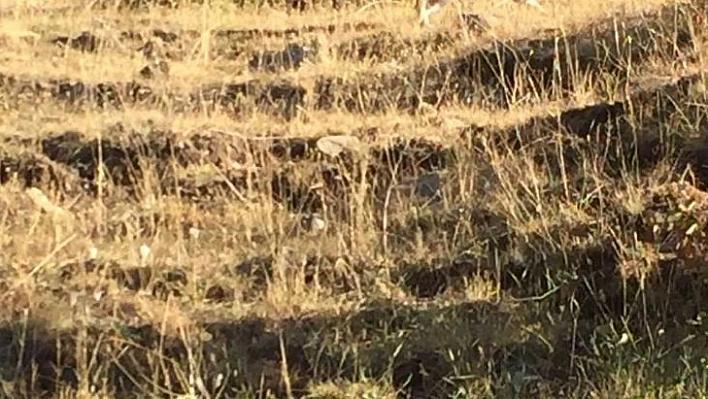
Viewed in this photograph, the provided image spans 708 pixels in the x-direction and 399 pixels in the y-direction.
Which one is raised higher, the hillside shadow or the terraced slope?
the hillside shadow

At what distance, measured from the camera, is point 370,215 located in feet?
16.8

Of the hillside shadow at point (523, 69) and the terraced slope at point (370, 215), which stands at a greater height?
the hillside shadow at point (523, 69)

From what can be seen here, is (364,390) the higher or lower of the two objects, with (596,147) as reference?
lower

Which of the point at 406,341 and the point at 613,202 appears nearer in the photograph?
the point at 406,341

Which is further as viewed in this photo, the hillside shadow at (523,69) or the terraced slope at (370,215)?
the hillside shadow at (523,69)

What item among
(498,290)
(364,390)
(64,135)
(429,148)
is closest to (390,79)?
(429,148)

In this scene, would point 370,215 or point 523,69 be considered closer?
point 370,215

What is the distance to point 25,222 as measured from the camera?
203 inches

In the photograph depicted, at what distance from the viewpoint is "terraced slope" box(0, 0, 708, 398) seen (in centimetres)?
383

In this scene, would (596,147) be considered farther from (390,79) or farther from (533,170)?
(390,79)

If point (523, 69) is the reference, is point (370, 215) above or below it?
below

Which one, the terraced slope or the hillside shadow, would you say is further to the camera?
the hillside shadow

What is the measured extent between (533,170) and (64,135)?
2392mm

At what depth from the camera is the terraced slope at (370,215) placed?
12.6ft
